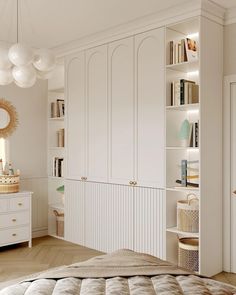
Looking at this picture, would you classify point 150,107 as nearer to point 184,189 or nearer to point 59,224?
point 184,189

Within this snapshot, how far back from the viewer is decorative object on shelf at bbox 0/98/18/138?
5207mm

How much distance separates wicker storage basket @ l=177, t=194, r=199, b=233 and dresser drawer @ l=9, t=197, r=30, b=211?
7.04 feet

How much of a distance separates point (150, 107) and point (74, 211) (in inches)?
73.4

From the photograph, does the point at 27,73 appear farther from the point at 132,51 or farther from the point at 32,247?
the point at 32,247

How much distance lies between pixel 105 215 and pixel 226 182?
1.55 metres

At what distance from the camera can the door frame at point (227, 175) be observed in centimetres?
397

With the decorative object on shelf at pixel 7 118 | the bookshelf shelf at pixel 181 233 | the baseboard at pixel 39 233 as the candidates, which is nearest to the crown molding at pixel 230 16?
the bookshelf shelf at pixel 181 233

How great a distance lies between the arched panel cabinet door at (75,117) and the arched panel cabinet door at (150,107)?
3.11 feet

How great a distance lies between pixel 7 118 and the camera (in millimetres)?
5258

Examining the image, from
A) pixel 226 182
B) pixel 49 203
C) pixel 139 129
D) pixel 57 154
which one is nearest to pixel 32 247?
pixel 49 203

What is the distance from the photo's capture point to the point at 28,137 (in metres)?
5.50

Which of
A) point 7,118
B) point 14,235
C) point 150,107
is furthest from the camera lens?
point 7,118

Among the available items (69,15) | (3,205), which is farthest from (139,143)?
(3,205)

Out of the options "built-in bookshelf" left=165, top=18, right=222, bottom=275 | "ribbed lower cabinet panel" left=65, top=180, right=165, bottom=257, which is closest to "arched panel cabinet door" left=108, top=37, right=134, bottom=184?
"ribbed lower cabinet panel" left=65, top=180, right=165, bottom=257
